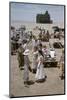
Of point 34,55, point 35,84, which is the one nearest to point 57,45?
point 34,55

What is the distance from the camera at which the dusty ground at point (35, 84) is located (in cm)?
217

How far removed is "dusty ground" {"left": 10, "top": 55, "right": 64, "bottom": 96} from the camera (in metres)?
2.17

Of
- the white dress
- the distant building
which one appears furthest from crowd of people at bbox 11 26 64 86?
the distant building

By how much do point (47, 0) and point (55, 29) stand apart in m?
0.27

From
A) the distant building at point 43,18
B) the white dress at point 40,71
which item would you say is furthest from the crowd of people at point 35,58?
the distant building at point 43,18

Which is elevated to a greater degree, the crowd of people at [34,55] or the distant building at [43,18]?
the distant building at [43,18]

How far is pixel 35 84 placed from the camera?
2217mm

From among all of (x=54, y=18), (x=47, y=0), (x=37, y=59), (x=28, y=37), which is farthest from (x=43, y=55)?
(x=47, y=0)

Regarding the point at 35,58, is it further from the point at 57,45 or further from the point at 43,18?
the point at 43,18

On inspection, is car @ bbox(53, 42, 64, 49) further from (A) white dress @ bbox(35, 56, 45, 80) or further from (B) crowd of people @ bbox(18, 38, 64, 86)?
(A) white dress @ bbox(35, 56, 45, 80)

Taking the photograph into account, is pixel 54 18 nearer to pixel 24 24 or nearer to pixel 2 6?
pixel 24 24

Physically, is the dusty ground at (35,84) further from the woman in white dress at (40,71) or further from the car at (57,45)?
the car at (57,45)

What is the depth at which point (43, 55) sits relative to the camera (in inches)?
88.5

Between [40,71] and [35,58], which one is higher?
[35,58]
